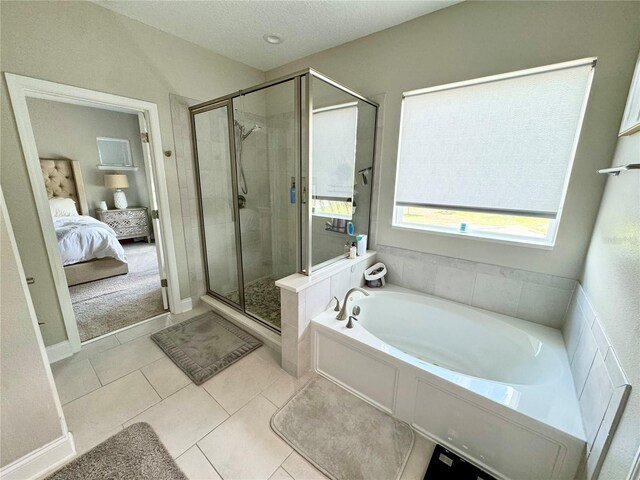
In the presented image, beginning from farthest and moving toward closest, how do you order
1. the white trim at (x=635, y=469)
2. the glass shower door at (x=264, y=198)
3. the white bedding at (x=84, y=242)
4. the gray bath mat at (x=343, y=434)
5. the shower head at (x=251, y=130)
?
the white bedding at (x=84, y=242)
the shower head at (x=251, y=130)
the glass shower door at (x=264, y=198)
the gray bath mat at (x=343, y=434)
the white trim at (x=635, y=469)

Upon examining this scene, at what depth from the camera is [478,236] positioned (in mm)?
1933

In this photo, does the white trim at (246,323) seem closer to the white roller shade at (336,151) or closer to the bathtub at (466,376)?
the bathtub at (466,376)

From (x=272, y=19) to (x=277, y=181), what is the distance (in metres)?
1.37

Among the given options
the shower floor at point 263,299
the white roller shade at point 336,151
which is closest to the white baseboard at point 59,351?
the shower floor at point 263,299

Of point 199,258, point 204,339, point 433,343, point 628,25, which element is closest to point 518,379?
point 433,343

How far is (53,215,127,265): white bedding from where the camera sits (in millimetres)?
3123

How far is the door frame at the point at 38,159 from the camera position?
1.64 meters

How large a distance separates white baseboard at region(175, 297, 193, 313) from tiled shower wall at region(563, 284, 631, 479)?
3.04 meters

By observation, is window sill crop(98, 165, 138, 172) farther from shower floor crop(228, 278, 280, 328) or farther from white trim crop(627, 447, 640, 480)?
white trim crop(627, 447, 640, 480)

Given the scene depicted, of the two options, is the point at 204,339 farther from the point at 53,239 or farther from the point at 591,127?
the point at 591,127

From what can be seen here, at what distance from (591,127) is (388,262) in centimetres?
158

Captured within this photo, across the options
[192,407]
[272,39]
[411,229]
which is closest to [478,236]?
[411,229]

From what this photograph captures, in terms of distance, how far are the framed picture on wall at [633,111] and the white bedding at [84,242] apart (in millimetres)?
4917

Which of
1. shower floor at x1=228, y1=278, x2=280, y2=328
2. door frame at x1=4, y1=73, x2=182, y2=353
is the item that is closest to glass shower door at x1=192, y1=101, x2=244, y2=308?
shower floor at x1=228, y1=278, x2=280, y2=328
